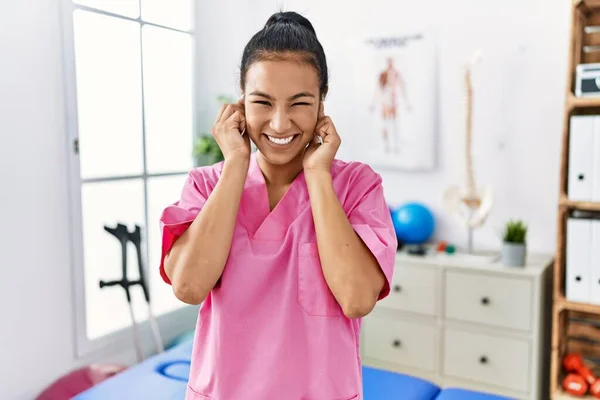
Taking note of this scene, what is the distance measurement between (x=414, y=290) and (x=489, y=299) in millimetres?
325

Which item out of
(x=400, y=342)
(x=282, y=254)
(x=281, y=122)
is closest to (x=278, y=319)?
(x=282, y=254)

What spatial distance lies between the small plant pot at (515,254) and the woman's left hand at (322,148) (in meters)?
1.57

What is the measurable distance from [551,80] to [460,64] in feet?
1.36

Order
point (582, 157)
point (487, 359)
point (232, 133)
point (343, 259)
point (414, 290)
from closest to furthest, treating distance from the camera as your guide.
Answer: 1. point (343, 259)
2. point (232, 133)
3. point (582, 157)
4. point (487, 359)
5. point (414, 290)

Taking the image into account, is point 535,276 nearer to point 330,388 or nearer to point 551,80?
point 551,80

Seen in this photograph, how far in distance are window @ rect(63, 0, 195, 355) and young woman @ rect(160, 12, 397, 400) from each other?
162 centimetres

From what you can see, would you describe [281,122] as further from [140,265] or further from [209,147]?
[209,147]

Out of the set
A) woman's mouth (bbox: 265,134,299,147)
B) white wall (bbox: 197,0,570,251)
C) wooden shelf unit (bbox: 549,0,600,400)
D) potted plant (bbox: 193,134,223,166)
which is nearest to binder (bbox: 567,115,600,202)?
wooden shelf unit (bbox: 549,0,600,400)

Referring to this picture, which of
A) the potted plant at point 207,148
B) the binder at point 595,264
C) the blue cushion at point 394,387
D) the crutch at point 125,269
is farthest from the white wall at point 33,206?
the binder at point 595,264

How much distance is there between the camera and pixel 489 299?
2.35 meters

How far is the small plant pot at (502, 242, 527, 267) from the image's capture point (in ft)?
7.64

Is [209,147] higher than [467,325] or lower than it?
higher

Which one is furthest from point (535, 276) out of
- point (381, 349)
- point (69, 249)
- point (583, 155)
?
point (69, 249)

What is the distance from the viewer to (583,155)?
212 centimetres
